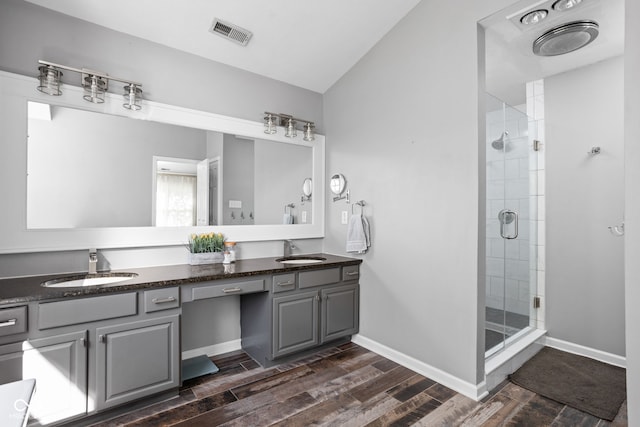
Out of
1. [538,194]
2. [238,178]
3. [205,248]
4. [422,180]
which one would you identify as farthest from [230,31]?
[538,194]

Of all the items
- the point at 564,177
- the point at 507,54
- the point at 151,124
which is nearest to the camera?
the point at 151,124

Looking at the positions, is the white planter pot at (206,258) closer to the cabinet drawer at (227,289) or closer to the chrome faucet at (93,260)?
the cabinet drawer at (227,289)

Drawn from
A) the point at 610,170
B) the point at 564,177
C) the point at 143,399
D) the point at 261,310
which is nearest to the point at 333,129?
the point at 261,310

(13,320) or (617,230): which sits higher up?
(617,230)

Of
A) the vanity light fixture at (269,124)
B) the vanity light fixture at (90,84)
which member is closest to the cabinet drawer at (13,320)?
the vanity light fixture at (90,84)

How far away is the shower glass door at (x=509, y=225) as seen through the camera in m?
2.58

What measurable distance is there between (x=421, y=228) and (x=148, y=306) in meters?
1.98

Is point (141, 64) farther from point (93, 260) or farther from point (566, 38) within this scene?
point (566, 38)

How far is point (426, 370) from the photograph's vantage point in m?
2.50

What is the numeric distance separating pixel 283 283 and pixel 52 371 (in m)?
1.44

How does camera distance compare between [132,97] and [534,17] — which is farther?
[132,97]

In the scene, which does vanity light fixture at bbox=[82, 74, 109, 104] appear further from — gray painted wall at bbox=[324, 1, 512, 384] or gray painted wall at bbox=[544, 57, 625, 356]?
gray painted wall at bbox=[544, 57, 625, 356]

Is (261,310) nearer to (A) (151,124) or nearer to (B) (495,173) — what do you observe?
(A) (151,124)

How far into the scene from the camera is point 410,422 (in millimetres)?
1952
